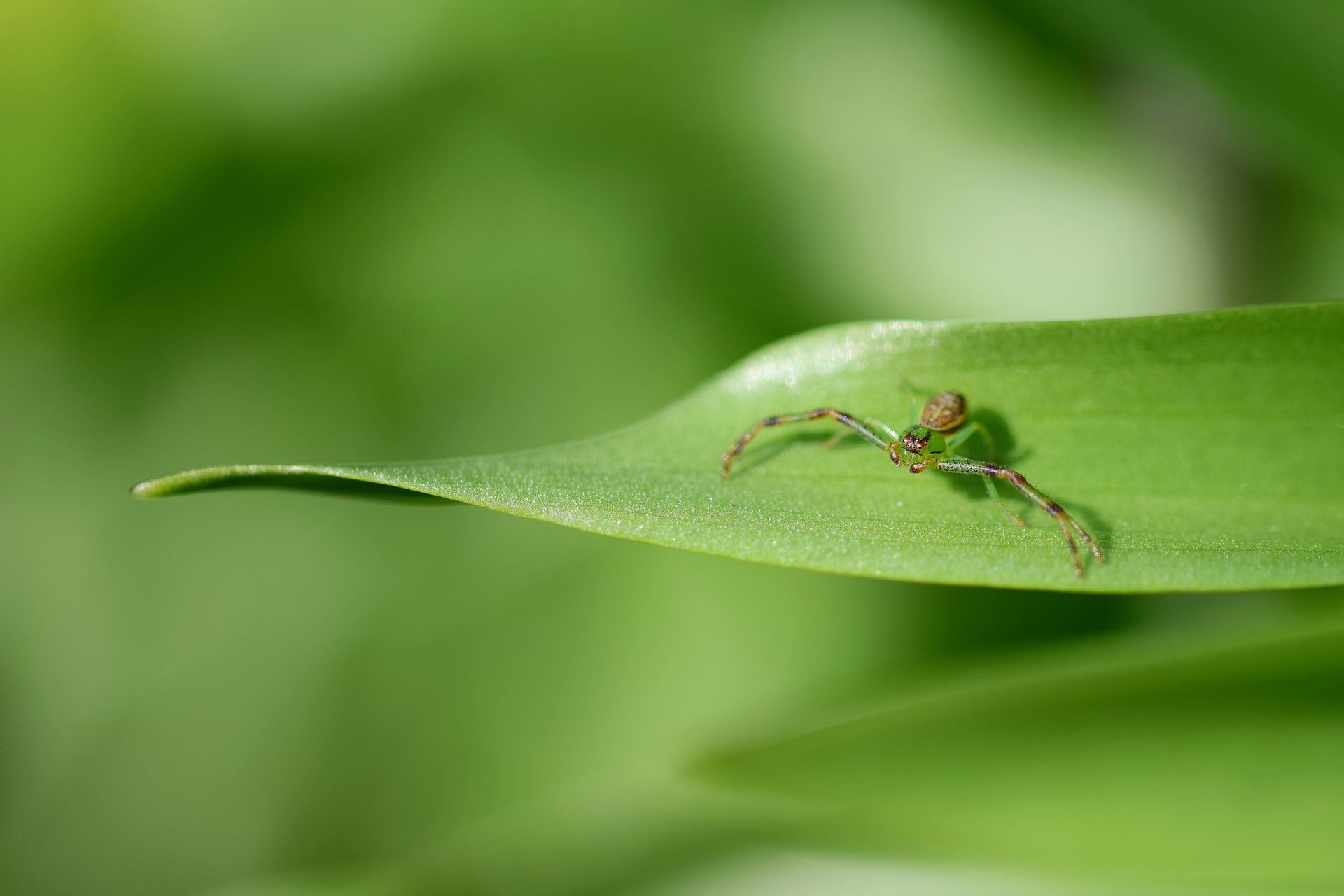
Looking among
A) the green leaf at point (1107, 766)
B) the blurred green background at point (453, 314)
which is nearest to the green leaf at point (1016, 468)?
the green leaf at point (1107, 766)

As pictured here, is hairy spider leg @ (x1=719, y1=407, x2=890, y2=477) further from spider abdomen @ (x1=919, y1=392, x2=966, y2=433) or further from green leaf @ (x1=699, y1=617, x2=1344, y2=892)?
green leaf @ (x1=699, y1=617, x2=1344, y2=892)

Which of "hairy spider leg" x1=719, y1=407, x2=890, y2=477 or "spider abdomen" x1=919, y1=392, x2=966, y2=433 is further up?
"spider abdomen" x1=919, y1=392, x2=966, y2=433

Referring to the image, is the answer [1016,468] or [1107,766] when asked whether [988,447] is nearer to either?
[1016,468]

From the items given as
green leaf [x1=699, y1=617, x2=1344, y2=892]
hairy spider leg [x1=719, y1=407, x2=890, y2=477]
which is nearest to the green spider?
hairy spider leg [x1=719, y1=407, x2=890, y2=477]

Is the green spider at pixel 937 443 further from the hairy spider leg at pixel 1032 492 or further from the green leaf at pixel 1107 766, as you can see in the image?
the green leaf at pixel 1107 766

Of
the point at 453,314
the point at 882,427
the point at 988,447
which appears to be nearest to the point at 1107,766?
the point at 988,447

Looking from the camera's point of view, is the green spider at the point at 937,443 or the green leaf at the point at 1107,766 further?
the green leaf at the point at 1107,766

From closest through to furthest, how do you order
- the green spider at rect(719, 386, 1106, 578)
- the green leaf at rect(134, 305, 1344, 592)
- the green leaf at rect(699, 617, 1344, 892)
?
1. the green leaf at rect(134, 305, 1344, 592)
2. the green spider at rect(719, 386, 1106, 578)
3. the green leaf at rect(699, 617, 1344, 892)
